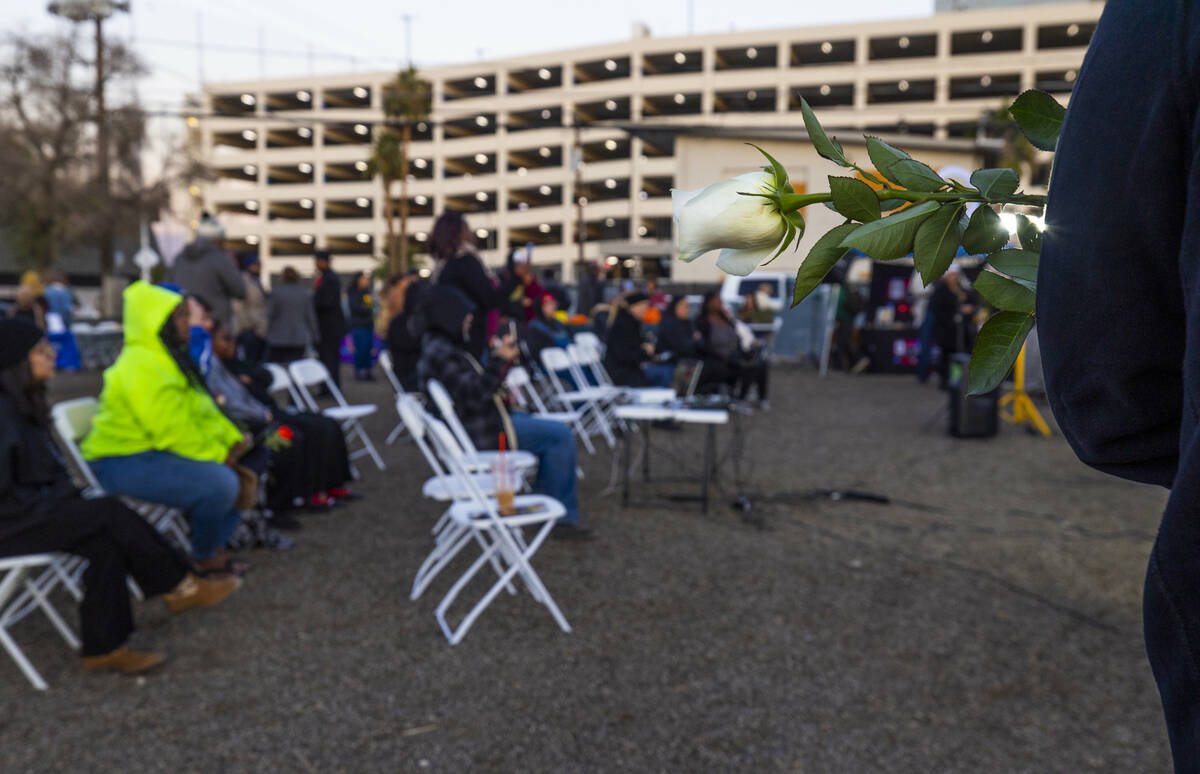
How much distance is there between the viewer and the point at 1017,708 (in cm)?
325

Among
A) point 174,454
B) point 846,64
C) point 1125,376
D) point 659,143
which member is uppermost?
point 846,64

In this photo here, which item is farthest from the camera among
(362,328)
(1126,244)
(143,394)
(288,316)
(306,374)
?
(362,328)

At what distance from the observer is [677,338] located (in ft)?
34.1

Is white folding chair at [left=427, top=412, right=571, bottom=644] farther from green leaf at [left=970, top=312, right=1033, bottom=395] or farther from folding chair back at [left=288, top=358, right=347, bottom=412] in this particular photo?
green leaf at [left=970, top=312, right=1033, bottom=395]

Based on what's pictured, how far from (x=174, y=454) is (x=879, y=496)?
4621 millimetres

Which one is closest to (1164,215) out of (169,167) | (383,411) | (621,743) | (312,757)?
(621,743)

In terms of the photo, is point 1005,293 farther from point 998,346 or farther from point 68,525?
point 68,525

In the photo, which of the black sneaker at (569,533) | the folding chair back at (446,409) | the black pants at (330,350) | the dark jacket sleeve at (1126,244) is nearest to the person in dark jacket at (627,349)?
the black sneaker at (569,533)

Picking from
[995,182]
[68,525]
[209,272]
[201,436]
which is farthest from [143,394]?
[995,182]

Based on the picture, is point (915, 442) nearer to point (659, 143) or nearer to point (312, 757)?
point (312, 757)

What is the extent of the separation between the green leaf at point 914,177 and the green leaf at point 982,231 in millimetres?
36

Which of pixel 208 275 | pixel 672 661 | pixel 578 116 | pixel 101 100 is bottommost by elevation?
pixel 672 661

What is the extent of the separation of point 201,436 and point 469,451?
130 centimetres

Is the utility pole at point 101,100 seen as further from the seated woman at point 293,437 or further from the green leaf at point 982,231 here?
the green leaf at point 982,231
